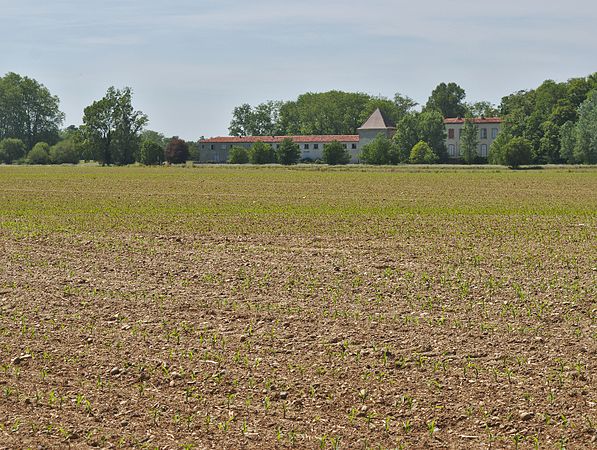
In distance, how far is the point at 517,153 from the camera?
339ft

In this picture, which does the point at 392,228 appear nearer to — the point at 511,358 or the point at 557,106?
the point at 511,358

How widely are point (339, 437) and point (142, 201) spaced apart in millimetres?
32992

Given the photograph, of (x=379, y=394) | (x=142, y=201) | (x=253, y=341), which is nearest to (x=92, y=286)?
(x=253, y=341)

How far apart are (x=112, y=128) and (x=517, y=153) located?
84349 millimetres

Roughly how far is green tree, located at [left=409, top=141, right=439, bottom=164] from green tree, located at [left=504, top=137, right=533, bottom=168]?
3387 cm

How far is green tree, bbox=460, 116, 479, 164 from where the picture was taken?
465 feet

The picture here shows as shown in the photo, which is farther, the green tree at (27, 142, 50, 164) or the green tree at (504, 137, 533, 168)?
the green tree at (27, 142, 50, 164)

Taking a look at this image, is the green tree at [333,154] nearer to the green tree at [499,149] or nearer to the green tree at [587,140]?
the green tree at [499,149]

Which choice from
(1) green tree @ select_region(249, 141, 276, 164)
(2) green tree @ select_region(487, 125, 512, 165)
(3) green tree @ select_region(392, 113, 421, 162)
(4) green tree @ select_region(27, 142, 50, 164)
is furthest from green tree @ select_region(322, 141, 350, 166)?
(4) green tree @ select_region(27, 142, 50, 164)

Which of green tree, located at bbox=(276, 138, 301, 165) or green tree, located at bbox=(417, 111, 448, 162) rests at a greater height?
green tree, located at bbox=(417, 111, 448, 162)

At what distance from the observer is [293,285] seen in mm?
15711

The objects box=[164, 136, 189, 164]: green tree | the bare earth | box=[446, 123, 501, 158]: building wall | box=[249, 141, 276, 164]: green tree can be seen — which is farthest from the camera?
box=[446, 123, 501, 158]: building wall

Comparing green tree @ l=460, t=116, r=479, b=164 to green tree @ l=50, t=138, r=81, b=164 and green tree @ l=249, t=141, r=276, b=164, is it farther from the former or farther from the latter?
green tree @ l=50, t=138, r=81, b=164

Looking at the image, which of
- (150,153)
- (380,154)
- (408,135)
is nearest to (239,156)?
(150,153)
